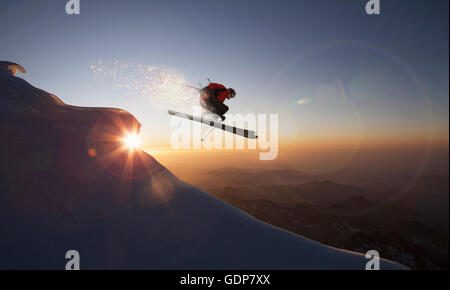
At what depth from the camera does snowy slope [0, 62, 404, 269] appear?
6203mm

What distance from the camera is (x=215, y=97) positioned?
30.5 ft

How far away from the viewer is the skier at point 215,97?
365 inches

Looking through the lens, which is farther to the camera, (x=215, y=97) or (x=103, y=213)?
(x=215, y=97)

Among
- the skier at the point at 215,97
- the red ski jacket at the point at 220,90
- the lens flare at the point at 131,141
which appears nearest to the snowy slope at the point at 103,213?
the lens flare at the point at 131,141

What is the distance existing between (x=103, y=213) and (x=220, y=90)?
7371 mm

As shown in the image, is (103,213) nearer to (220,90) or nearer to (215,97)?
(215,97)

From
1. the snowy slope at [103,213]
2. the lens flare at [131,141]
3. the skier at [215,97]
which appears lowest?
the snowy slope at [103,213]

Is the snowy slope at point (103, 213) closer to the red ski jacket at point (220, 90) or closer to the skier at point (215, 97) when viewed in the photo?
the skier at point (215, 97)

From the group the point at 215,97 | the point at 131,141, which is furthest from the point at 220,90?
the point at 131,141

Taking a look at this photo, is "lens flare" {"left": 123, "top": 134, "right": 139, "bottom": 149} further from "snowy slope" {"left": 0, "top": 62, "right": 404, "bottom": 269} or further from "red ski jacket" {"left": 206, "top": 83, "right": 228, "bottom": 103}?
"red ski jacket" {"left": 206, "top": 83, "right": 228, "bottom": 103}
